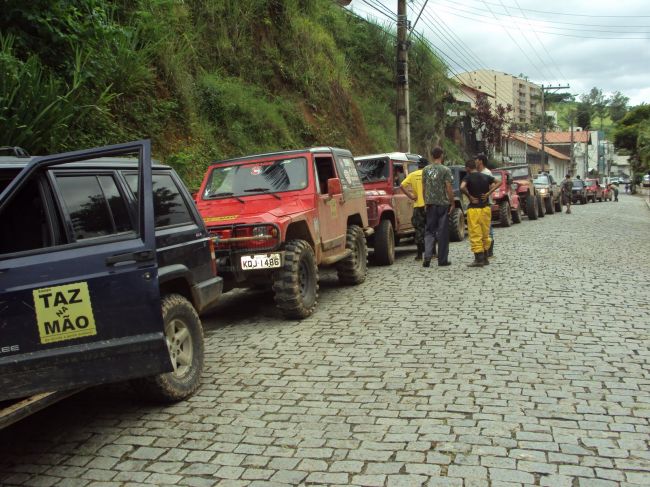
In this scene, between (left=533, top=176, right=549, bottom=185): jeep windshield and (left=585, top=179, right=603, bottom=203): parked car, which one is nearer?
(left=533, top=176, right=549, bottom=185): jeep windshield

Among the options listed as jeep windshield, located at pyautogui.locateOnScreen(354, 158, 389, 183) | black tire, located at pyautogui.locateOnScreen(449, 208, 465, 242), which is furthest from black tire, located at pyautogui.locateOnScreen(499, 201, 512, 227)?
jeep windshield, located at pyautogui.locateOnScreen(354, 158, 389, 183)

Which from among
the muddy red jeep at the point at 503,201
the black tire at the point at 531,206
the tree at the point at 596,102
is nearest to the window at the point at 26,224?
the muddy red jeep at the point at 503,201

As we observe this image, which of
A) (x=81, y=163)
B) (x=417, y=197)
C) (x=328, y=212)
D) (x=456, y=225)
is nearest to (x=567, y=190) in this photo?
(x=456, y=225)

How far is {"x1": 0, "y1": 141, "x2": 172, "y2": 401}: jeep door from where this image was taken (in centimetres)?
344

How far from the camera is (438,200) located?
10750mm

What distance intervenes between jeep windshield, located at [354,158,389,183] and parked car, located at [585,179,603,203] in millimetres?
35039

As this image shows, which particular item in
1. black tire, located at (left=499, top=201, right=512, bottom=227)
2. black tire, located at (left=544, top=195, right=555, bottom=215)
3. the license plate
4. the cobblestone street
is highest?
the license plate

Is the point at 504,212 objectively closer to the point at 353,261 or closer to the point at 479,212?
the point at 479,212

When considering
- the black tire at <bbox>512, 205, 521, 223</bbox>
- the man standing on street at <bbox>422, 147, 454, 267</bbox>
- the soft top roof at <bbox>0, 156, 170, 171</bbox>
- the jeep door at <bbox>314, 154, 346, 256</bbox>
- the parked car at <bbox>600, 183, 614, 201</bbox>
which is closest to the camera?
the soft top roof at <bbox>0, 156, 170, 171</bbox>

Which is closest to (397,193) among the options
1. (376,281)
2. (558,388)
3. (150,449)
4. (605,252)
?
(376,281)

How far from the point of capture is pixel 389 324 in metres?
6.83

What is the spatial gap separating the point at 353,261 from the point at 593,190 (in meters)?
40.2

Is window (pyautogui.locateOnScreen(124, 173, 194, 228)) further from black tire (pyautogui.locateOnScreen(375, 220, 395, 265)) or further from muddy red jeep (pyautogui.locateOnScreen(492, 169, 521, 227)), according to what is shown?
muddy red jeep (pyautogui.locateOnScreen(492, 169, 521, 227))

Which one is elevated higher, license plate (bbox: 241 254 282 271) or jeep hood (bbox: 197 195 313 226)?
jeep hood (bbox: 197 195 313 226)
